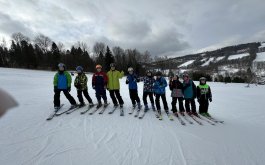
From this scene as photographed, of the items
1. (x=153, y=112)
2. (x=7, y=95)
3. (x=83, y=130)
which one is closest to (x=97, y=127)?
(x=83, y=130)

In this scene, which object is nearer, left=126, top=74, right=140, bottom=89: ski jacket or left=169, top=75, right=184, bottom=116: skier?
left=169, top=75, right=184, bottom=116: skier

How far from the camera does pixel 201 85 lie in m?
7.41

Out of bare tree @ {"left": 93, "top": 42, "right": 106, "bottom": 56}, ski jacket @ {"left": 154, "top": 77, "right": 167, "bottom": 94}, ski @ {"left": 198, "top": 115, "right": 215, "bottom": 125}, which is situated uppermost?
bare tree @ {"left": 93, "top": 42, "right": 106, "bottom": 56}

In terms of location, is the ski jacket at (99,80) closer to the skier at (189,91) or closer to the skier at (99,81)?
the skier at (99,81)

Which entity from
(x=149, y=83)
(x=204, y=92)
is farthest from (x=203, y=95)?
(x=149, y=83)

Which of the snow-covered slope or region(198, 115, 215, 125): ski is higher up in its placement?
the snow-covered slope

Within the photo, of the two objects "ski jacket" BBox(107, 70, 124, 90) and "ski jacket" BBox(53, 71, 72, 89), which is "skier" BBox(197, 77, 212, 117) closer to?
"ski jacket" BBox(107, 70, 124, 90)

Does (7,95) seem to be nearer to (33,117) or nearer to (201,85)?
(33,117)

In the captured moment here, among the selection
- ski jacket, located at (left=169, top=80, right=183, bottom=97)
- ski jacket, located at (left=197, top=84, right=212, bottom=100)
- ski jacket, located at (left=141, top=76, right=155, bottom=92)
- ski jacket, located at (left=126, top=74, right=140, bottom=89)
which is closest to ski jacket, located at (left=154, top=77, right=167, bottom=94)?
ski jacket, located at (left=141, top=76, right=155, bottom=92)

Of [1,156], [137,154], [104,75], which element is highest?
[104,75]

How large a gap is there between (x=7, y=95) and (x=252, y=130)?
7464mm

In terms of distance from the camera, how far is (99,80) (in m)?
7.44

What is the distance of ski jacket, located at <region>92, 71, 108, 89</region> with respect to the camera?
293 inches

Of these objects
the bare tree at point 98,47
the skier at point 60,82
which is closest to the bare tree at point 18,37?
the bare tree at point 98,47
